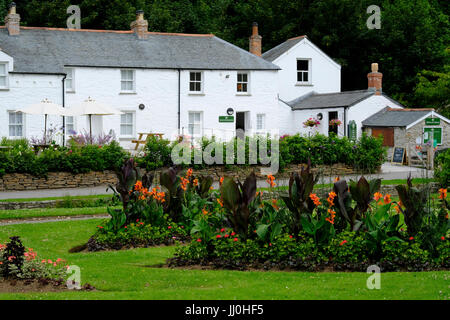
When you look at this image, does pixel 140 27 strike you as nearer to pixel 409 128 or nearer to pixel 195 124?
pixel 195 124

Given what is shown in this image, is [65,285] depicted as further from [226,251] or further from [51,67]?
[51,67]

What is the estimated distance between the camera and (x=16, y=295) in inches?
341

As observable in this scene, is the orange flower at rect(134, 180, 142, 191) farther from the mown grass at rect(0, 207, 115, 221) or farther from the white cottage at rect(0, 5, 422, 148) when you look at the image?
the white cottage at rect(0, 5, 422, 148)

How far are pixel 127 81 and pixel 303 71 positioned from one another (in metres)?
14.1

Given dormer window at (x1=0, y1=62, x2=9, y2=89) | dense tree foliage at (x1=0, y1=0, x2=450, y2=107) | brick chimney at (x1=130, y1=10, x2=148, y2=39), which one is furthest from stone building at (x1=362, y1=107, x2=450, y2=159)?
dormer window at (x1=0, y1=62, x2=9, y2=89)

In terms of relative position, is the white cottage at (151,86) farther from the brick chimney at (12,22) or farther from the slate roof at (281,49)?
the slate roof at (281,49)

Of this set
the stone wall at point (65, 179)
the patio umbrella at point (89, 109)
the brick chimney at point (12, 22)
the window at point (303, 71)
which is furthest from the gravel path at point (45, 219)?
the window at point (303, 71)

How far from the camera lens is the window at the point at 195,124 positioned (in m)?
39.5

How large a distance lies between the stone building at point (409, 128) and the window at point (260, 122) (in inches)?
247

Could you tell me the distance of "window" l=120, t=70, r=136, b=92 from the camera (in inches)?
1506

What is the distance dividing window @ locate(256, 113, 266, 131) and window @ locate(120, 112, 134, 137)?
7840 mm

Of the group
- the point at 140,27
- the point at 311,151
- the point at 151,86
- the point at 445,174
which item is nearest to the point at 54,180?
the point at 311,151

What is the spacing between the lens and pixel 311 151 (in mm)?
28641

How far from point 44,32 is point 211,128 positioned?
35.6ft
